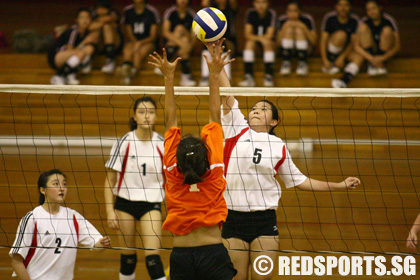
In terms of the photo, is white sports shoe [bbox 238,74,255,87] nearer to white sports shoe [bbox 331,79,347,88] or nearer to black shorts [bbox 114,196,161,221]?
white sports shoe [bbox 331,79,347,88]

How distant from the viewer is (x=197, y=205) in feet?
10.6

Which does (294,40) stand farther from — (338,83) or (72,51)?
(72,51)

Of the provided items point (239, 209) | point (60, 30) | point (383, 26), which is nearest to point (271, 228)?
point (239, 209)

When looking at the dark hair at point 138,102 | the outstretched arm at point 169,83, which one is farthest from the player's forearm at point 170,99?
the dark hair at point 138,102

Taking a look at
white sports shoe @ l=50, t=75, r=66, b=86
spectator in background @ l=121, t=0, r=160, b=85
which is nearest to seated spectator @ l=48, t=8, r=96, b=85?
white sports shoe @ l=50, t=75, r=66, b=86

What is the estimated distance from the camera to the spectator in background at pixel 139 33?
852 cm

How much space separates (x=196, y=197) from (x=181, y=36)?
18.1ft

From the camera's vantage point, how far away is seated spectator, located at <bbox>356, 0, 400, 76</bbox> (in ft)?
27.1

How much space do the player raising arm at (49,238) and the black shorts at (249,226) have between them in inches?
38.0

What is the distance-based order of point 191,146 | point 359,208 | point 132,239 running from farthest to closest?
point 359,208 < point 132,239 < point 191,146

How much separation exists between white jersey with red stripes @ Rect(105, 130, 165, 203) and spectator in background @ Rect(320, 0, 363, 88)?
426cm

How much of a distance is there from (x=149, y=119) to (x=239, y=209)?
55.3 inches

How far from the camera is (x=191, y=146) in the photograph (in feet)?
10.4

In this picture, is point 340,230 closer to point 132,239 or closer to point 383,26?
point 132,239
